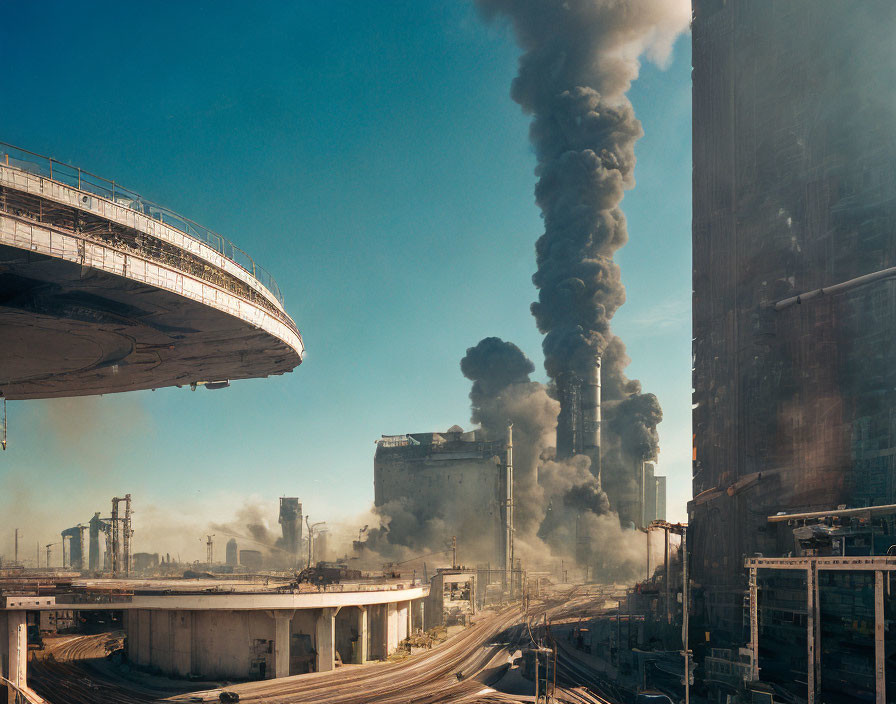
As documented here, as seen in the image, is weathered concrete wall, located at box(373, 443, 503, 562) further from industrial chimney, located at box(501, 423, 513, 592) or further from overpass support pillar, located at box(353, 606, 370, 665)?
overpass support pillar, located at box(353, 606, 370, 665)

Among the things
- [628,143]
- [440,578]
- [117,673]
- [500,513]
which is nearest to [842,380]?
[440,578]

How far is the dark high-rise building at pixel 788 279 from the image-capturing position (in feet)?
150

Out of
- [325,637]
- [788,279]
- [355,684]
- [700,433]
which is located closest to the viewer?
[355,684]

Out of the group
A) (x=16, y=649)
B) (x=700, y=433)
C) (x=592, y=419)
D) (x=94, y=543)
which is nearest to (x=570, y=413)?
(x=592, y=419)

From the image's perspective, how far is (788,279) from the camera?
50.7 m

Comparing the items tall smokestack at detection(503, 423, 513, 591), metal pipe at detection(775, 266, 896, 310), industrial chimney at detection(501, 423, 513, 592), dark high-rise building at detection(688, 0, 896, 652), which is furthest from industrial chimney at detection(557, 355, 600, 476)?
metal pipe at detection(775, 266, 896, 310)

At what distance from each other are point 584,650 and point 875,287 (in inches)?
1188

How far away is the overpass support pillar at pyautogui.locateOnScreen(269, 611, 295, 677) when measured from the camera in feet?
135

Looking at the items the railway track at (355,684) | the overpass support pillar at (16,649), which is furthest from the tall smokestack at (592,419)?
the overpass support pillar at (16,649)

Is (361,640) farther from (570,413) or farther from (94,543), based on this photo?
(94,543)

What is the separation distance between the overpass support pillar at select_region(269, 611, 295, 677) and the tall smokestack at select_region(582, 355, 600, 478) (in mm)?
68850

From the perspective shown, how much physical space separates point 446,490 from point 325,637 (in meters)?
64.2

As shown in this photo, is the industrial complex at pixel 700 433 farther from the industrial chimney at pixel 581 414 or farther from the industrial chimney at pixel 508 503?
the industrial chimney at pixel 581 414

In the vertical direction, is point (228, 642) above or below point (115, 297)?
below
